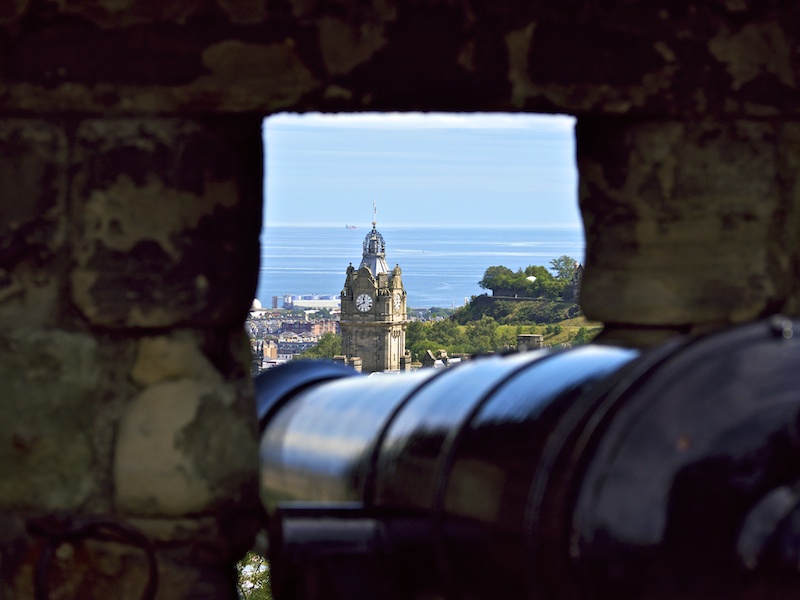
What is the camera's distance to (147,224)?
2.36 meters

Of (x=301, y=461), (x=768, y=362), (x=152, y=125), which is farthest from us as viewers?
(x=301, y=461)

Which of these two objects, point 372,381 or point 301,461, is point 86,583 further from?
point 372,381

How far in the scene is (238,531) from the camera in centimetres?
240

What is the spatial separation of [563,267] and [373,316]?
29.6ft

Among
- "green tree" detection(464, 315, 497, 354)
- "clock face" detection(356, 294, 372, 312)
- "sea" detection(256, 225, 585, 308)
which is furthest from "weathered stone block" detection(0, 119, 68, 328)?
"sea" detection(256, 225, 585, 308)

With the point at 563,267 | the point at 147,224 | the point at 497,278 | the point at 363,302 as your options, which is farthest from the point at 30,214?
the point at 563,267

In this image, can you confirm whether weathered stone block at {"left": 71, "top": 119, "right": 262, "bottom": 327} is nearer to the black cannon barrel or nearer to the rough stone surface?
the rough stone surface

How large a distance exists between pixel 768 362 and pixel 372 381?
1091 mm

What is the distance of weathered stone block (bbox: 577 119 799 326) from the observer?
2596 mm

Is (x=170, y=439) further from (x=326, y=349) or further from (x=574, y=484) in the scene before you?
(x=326, y=349)

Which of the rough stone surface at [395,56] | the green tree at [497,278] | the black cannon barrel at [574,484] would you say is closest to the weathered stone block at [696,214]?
the rough stone surface at [395,56]

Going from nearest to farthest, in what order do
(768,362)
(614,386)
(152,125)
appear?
(768,362), (614,386), (152,125)

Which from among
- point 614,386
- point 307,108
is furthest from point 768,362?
point 307,108

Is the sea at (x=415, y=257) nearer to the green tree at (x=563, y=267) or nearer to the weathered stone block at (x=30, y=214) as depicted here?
the green tree at (x=563, y=267)
